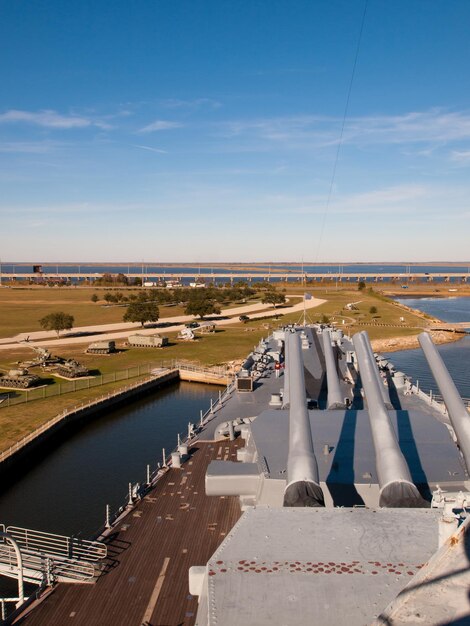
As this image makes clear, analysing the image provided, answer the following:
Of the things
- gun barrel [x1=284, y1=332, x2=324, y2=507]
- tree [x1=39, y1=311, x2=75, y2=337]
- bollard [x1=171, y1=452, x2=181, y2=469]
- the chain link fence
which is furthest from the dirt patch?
gun barrel [x1=284, y1=332, x2=324, y2=507]

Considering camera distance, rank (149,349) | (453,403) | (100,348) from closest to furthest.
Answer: (453,403) < (100,348) < (149,349)

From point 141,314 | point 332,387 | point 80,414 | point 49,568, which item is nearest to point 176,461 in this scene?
point 332,387

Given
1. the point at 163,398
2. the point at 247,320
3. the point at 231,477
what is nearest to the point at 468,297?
the point at 247,320

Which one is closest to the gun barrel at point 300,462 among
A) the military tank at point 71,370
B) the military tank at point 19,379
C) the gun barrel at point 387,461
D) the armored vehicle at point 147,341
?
the gun barrel at point 387,461

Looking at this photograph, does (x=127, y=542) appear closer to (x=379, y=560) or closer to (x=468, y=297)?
(x=379, y=560)

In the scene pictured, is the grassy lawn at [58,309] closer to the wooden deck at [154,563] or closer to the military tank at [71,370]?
the military tank at [71,370]

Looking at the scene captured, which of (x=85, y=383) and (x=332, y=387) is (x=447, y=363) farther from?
(x=85, y=383)
